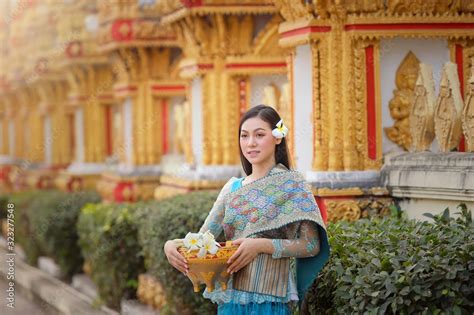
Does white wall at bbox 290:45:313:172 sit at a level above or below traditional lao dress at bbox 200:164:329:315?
above

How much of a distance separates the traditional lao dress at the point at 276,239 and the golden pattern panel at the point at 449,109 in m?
2.30

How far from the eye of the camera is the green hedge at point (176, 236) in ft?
31.1

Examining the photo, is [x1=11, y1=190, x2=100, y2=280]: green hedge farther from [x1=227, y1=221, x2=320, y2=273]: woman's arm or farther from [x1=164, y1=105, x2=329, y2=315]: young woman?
[x1=227, y1=221, x2=320, y2=273]: woman's arm

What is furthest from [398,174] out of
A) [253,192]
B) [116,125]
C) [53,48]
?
[53,48]

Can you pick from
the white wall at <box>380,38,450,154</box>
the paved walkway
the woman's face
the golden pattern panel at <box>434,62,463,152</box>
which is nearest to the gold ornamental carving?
the white wall at <box>380,38,450,154</box>

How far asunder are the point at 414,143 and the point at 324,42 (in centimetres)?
108

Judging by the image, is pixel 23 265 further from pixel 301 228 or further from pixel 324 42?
pixel 301 228

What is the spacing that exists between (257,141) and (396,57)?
3.30 meters

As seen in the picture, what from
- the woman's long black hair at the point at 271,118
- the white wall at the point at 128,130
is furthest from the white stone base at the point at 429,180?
the white wall at the point at 128,130

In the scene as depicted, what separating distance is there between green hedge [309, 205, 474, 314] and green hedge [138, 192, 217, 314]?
2871 mm

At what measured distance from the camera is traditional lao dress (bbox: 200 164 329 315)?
5.90 m

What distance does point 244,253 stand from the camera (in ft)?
18.9

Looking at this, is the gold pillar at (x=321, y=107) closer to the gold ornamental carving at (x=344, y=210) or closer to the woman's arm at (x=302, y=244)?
the gold ornamental carving at (x=344, y=210)

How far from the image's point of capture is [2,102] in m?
33.5
